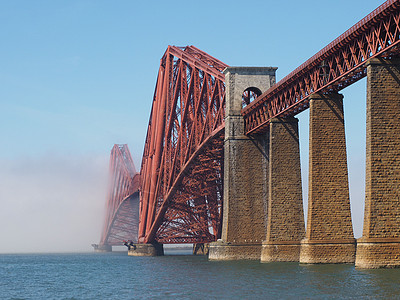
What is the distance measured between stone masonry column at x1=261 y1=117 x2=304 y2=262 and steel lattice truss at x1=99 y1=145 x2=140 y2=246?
324 feet

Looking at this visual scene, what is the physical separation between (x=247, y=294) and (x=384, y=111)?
13.7 metres

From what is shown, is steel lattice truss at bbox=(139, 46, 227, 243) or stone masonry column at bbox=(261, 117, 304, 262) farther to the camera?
steel lattice truss at bbox=(139, 46, 227, 243)

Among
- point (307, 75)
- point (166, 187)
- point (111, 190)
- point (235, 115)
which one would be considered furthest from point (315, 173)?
point (111, 190)

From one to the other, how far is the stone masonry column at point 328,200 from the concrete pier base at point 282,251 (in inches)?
306

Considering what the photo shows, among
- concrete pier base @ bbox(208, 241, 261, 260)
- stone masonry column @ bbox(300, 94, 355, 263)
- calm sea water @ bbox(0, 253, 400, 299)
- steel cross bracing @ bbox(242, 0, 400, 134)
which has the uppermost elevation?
steel cross bracing @ bbox(242, 0, 400, 134)

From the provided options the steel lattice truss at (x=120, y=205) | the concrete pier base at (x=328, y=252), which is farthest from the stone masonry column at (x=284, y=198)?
the steel lattice truss at (x=120, y=205)

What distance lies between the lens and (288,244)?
193ft

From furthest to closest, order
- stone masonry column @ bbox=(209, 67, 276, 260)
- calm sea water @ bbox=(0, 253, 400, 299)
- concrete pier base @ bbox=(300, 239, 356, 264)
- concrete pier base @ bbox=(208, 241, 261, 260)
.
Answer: stone masonry column @ bbox=(209, 67, 276, 260) < concrete pier base @ bbox=(208, 241, 261, 260) < concrete pier base @ bbox=(300, 239, 356, 264) < calm sea water @ bbox=(0, 253, 400, 299)

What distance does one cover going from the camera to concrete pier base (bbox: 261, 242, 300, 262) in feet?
192

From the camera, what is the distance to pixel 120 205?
6570 inches

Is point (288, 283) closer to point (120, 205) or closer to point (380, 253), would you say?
point (380, 253)

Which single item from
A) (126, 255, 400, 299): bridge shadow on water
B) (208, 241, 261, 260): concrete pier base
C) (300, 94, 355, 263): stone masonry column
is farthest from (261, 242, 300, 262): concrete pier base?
(208, 241, 261, 260): concrete pier base

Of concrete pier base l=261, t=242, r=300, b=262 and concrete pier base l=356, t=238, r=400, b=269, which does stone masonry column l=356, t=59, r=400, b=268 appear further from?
concrete pier base l=261, t=242, r=300, b=262

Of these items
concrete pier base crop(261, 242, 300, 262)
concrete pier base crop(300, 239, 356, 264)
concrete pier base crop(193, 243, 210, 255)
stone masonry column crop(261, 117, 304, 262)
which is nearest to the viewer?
concrete pier base crop(300, 239, 356, 264)
